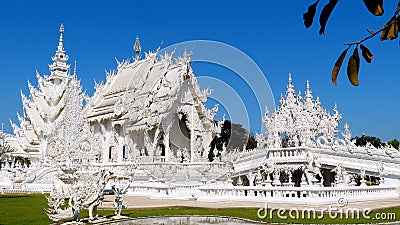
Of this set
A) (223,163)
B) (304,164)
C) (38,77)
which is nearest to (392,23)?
(304,164)

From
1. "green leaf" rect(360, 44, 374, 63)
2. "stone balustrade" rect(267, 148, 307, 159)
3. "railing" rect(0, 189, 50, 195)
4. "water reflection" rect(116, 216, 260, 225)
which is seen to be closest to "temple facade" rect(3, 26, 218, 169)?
"railing" rect(0, 189, 50, 195)

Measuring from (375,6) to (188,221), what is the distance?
9.35 meters

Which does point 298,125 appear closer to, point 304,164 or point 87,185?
point 304,164

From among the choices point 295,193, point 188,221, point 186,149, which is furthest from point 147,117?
point 188,221

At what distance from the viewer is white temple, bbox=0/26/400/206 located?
20.1 m

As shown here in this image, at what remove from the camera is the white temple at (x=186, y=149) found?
20078 millimetres

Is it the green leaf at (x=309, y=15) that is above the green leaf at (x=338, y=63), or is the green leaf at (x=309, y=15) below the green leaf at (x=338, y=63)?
above

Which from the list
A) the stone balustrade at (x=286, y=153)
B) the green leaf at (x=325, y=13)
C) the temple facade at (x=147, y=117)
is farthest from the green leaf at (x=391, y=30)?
the temple facade at (x=147, y=117)

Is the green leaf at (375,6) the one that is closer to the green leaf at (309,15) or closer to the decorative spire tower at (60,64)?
the green leaf at (309,15)

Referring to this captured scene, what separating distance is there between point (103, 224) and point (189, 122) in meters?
18.0

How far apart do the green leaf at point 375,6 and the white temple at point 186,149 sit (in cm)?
1441

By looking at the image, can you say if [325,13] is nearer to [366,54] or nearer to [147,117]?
[366,54]

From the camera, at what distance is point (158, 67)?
93.7 feet

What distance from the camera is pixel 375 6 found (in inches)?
59.2
